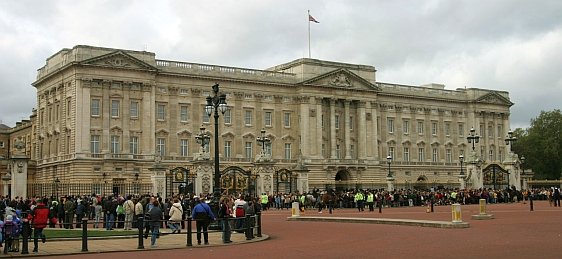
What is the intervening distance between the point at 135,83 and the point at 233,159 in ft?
47.8

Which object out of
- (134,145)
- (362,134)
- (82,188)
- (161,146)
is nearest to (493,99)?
(362,134)

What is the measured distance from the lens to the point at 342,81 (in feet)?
293

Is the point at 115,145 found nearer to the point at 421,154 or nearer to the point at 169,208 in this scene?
the point at 169,208

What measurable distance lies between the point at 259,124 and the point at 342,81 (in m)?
12.6

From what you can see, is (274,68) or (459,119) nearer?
(274,68)

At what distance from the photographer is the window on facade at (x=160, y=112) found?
77.4m

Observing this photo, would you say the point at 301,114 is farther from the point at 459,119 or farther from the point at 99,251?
the point at 99,251

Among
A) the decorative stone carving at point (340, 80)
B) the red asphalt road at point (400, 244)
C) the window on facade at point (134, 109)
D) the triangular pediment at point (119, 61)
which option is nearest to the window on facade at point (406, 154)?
the decorative stone carving at point (340, 80)

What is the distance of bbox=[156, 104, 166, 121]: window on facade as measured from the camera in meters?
77.4

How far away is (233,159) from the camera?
8150cm

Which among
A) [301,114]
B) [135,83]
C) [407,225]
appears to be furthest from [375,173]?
[407,225]

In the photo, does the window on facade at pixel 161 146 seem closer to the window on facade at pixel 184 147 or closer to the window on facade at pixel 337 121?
the window on facade at pixel 184 147

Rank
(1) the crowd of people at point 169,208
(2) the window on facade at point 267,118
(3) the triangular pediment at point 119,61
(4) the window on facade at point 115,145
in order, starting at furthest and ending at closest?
(2) the window on facade at point 267,118
(4) the window on facade at point 115,145
(3) the triangular pediment at point 119,61
(1) the crowd of people at point 169,208

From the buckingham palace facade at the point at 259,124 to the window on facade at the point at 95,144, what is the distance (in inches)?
4.1
